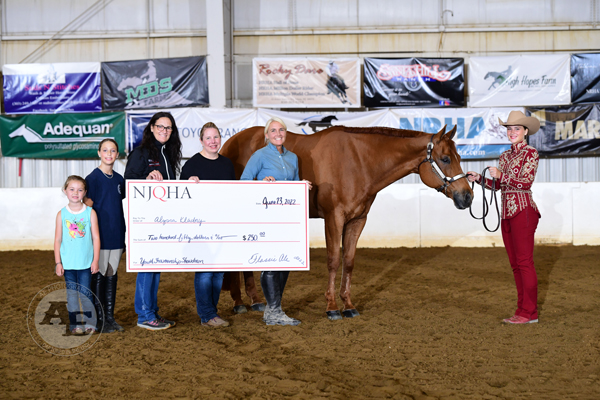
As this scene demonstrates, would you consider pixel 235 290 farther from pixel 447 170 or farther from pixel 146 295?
pixel 447 170

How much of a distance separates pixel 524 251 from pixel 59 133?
8657mm

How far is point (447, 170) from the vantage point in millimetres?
4121

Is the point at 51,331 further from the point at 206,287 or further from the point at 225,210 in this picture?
the point at 225,210

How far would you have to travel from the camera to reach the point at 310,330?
150 inches

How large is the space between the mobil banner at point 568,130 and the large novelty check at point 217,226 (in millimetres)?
6956

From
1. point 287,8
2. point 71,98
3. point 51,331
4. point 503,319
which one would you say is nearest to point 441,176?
point 503,319

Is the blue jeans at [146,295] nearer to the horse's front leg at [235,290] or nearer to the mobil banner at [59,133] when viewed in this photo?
the horse's front leg at [235,290]

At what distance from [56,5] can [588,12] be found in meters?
10.8

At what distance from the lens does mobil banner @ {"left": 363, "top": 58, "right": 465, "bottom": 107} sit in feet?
30.3

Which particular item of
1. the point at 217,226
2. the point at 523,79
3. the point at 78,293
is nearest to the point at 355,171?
the point at 217,226

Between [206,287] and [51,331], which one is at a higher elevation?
[206,287]

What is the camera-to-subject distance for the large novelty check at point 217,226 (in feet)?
12.3

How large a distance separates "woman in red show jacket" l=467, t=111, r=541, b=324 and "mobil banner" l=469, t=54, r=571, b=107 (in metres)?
5.72

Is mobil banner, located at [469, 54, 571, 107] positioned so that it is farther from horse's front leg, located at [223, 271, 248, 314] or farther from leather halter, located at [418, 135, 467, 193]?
horse's front leg, located at [223, 271, 248, 314]
